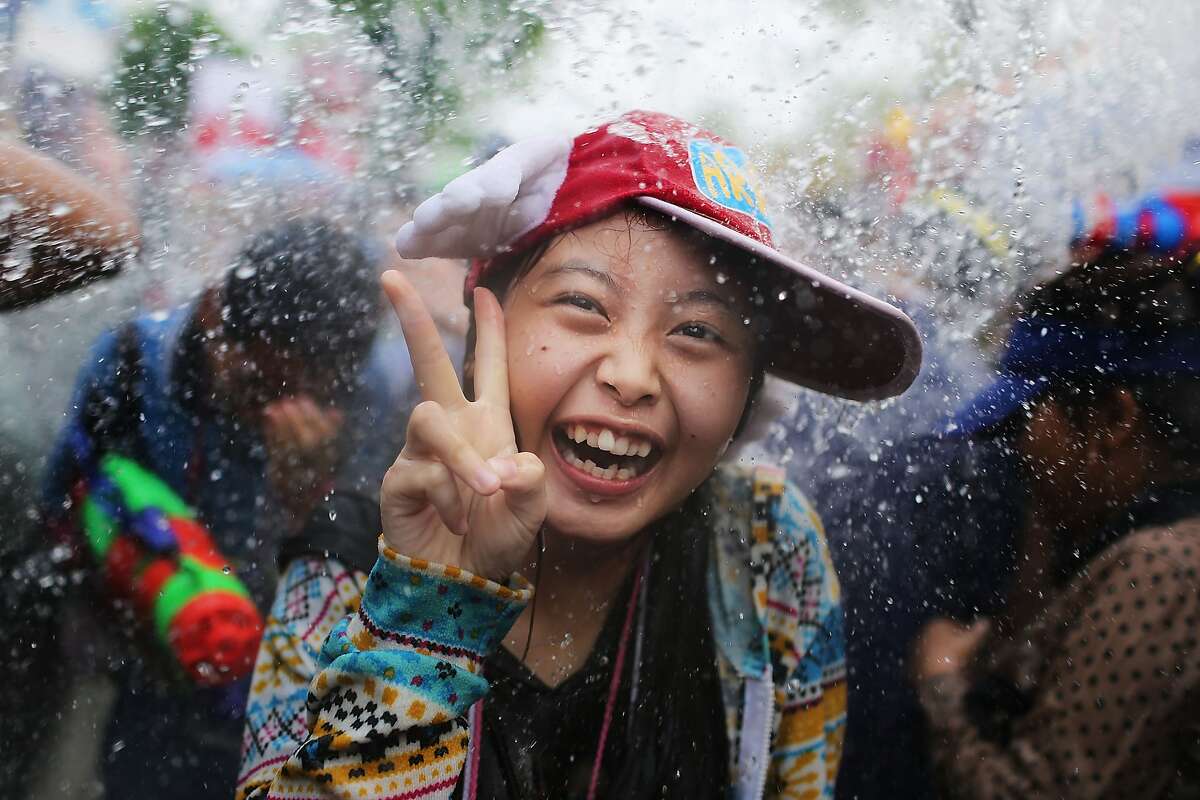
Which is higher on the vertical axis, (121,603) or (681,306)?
(681,306)

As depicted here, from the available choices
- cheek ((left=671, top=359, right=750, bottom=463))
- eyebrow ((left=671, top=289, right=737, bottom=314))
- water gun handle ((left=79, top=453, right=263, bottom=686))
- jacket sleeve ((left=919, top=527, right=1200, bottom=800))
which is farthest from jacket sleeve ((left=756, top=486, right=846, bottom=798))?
water gun handle ((left=79, top=453, right=263, bottom=686))

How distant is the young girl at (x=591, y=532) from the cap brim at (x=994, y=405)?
14.2 inches

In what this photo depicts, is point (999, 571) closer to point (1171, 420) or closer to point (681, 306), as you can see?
point (1171, 420)

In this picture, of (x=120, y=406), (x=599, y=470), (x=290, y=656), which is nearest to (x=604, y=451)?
(x=599, y=470)

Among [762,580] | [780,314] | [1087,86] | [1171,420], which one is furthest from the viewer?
[1087,86]

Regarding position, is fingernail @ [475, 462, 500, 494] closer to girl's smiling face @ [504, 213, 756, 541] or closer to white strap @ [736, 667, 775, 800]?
girl's smiling face @ [504, 213, 756, 541]

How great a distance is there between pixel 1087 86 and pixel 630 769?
1.48 meters

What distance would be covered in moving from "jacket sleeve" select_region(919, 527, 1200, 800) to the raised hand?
795 mm

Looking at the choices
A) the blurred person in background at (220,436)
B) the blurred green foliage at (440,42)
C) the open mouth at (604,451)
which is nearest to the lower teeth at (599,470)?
the open mouth at (604,451)

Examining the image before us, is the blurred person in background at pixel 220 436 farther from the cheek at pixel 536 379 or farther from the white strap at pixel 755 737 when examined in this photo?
the white strap at pixel 755 737

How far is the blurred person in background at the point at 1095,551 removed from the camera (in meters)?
1.07

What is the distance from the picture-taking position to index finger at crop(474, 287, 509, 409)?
966mm

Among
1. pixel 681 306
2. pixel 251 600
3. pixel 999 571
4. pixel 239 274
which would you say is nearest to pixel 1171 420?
pixel 999 571

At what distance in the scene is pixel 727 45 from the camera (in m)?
1.58
